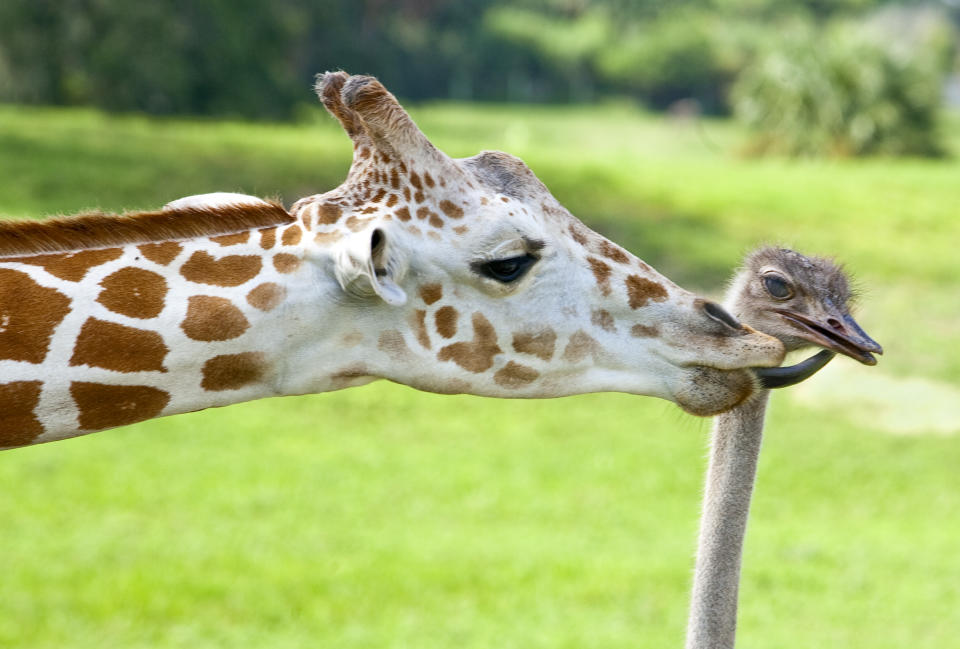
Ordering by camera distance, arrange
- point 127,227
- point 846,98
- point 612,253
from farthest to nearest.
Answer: point 846,98, point 612,253, point 127,227

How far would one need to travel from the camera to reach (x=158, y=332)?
7.59 ft

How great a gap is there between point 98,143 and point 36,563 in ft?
34.3

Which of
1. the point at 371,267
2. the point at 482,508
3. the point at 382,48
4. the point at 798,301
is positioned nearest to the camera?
the point at 371,267

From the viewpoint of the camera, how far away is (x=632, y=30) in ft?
155

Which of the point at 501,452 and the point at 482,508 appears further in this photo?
the point at 501,452

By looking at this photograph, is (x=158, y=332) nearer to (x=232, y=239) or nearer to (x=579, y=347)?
(x=232, y=239)

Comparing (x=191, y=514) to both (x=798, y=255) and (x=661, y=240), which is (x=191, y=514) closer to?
(x=798, y=255)

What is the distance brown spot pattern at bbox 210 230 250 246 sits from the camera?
7.84ft

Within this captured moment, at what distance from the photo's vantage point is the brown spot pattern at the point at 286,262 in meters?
2.33

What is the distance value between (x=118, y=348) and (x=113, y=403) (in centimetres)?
10

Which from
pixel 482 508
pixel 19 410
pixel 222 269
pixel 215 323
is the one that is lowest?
pixel 19 410

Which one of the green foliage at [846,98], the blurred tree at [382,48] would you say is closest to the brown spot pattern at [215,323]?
the blurred tree at [382,48]

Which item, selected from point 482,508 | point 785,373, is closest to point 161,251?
point 785,373

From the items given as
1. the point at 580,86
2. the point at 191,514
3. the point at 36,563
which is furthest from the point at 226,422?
the point at 580,86
